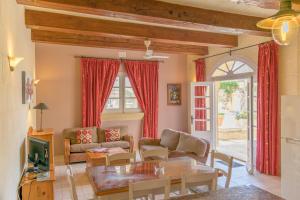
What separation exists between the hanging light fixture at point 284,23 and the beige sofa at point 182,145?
3057 millimetres

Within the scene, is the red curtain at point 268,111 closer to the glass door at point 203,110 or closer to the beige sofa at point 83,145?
the glass door at point 203,110

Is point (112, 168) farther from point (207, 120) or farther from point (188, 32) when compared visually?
point (207, 120)

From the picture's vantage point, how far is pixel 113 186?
2311mm

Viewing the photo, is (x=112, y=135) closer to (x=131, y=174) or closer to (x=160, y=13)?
(x=131, y=174)

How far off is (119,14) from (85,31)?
47.9 inches

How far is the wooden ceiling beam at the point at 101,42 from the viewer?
16.9 feet

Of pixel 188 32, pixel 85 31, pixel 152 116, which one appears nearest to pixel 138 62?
pixel 152 116

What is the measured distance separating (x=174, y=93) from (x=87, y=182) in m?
4.10

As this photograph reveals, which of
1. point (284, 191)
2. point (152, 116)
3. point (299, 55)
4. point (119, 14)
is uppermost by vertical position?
point (119, 14)

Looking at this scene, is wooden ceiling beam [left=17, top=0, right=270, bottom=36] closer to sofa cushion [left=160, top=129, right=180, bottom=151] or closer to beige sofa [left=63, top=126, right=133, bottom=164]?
sofa cushion [left=160, top=129, right=180, bottom=151]

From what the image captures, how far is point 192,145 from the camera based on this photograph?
4887 mm

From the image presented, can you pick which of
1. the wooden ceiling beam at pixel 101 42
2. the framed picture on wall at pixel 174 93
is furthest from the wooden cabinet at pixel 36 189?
the framed picture on wall at pixel 174 93

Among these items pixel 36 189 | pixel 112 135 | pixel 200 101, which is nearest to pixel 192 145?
pixel 200 101

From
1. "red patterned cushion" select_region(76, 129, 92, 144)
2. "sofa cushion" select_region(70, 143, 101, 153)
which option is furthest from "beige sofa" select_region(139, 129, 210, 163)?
"red patterned cushion" select_region(76, 129, 92, 144)
